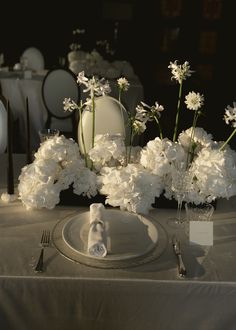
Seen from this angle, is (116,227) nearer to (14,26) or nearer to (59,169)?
(59,169)

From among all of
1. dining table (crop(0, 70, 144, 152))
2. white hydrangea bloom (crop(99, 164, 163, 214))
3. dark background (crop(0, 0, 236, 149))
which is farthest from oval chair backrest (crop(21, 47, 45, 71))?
white hydrangea bloom (crop(99, 164, 163, 214))

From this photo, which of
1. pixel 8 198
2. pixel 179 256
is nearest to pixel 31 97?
pixel 8 198

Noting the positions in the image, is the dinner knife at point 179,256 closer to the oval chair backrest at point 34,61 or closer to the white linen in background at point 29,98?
the white linen in background at point 29,98

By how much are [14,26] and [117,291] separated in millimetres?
5982

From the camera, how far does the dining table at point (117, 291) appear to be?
96cm

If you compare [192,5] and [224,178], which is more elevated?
[192,5]

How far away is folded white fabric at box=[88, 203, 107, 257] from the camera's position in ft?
3.32

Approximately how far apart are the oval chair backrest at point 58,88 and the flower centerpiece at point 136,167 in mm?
2027

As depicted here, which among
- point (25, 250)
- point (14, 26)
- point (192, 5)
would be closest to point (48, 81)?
point (25, 250)

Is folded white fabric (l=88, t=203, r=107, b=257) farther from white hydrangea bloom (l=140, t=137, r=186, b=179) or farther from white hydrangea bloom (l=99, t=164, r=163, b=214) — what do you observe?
white hydrangea bloom (l=140, t=137, r=186, b=179)

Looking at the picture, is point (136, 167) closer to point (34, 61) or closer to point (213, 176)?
point (213, 176)

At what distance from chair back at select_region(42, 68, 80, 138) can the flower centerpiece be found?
1975 mm

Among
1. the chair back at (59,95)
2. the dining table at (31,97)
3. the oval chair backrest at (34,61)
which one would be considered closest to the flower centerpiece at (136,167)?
the chair back at (59,95)

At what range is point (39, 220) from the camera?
123cm
